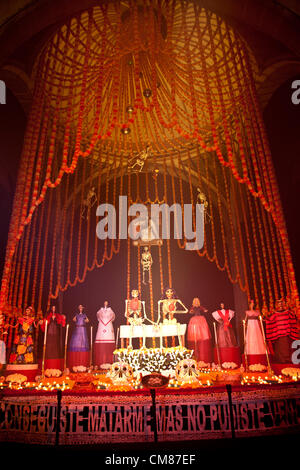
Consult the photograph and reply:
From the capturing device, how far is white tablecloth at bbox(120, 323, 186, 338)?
795 cm

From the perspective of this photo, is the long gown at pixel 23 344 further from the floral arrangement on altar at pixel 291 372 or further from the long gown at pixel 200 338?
the floral arrangement on altar at pixel 291 372

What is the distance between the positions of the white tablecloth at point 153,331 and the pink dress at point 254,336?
162cm

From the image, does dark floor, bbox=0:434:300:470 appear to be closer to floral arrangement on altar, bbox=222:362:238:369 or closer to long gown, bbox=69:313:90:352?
floral arrangement on altar, bbox=222:362:238:369

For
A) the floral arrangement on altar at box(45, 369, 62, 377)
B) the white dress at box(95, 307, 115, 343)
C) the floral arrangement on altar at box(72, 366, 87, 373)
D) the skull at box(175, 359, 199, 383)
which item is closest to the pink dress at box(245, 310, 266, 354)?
the skull at box(175, 359, 199, 383)

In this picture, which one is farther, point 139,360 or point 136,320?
point 136,320

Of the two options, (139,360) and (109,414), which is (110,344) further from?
(109,414)

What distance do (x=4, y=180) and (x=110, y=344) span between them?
521 centimetres

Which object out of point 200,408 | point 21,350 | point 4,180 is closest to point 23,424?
point 200,408

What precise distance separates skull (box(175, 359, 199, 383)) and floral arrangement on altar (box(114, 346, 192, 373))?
1266 millimetres

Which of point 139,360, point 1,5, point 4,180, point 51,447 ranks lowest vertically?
point 51,447

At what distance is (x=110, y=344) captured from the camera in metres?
8.78

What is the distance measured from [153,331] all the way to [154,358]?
1.09 m

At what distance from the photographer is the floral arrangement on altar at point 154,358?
683 cm
